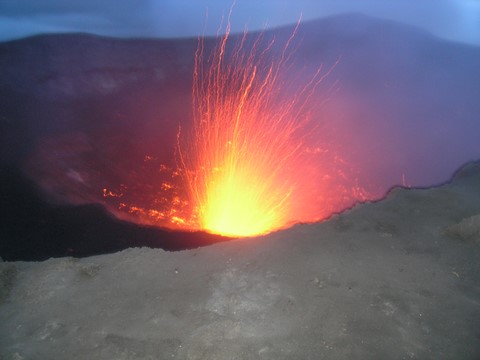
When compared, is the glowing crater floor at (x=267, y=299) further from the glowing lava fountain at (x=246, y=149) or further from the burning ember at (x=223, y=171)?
the glowing lava fountain at (x=246, y=149)

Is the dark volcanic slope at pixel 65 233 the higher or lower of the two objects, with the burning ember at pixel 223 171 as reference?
lower

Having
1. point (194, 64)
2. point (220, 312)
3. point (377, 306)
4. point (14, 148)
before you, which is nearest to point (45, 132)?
point (14, 148)

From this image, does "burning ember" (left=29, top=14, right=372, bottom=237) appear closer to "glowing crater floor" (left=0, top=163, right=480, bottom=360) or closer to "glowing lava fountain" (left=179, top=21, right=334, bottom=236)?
"glowing lava fountain" (left=179, top=21, right=334, bottom=236)

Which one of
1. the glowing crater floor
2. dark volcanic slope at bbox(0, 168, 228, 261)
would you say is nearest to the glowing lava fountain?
dark volcanic slope at bbox(0, 168, 228, 261)

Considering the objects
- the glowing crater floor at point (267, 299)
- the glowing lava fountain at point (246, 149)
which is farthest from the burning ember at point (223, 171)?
the glowing crater floor at point (267, 299)

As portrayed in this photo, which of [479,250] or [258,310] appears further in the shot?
[479,250]

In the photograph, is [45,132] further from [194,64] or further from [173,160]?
[194,64]
